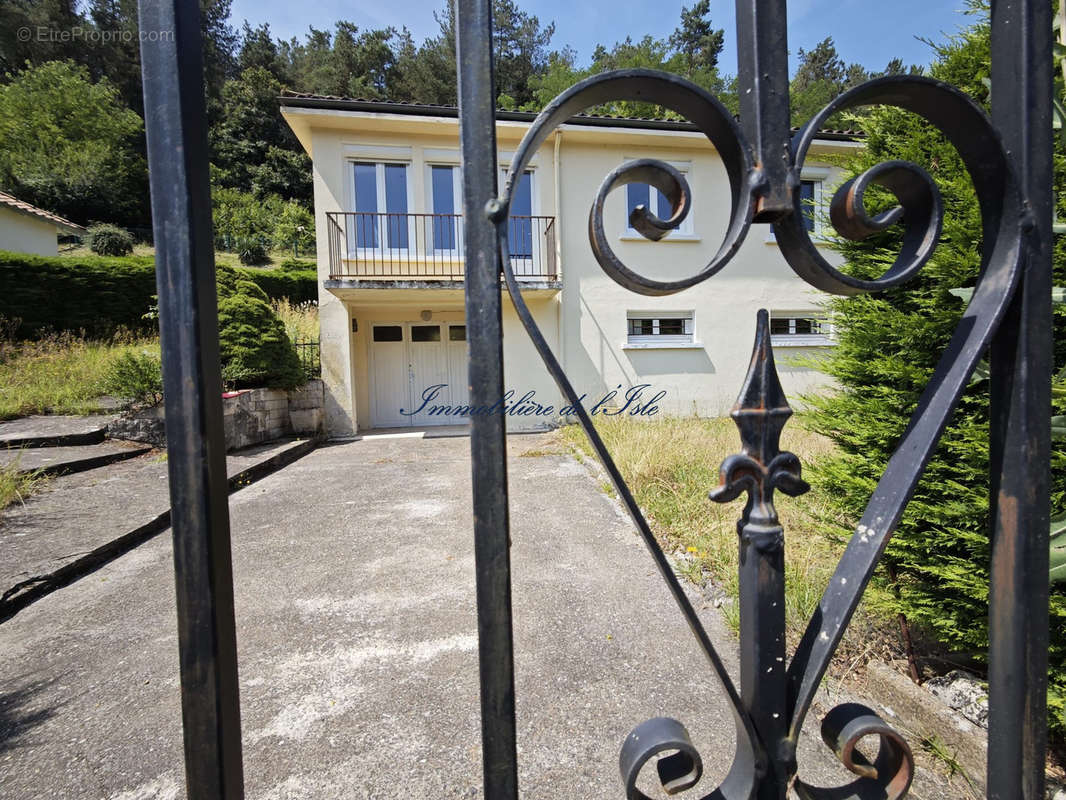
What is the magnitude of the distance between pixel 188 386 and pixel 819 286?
0.70 m

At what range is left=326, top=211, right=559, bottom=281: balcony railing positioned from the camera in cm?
881

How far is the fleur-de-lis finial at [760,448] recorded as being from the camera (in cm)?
56

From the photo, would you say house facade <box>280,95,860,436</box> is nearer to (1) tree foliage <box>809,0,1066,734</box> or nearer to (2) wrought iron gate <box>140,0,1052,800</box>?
(1) tree foliage <box>809,0,1066,734</box>

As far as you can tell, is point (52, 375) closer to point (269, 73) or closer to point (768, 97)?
point (768, 97)

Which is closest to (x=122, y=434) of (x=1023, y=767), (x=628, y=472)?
(x=628, y=472)

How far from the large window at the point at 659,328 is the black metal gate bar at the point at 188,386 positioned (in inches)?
369

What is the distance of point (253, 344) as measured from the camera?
742 centimetres

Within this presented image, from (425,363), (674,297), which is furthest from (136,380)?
(674,297)

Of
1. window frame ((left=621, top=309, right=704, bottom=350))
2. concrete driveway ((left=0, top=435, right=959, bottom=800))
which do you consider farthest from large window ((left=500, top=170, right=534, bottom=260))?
concrete driveway ((left=0, top=435, right=959, bottom=800))

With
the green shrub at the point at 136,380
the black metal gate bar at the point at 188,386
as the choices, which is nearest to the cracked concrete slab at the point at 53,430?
the green shrub at the point at 136,380

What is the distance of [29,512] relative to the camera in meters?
4.03

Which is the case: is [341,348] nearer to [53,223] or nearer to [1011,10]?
[1011,10]

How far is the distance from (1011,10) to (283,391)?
8.85m

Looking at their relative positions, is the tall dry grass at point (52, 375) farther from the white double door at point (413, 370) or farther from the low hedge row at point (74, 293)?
the white double door at point (413, 370)
